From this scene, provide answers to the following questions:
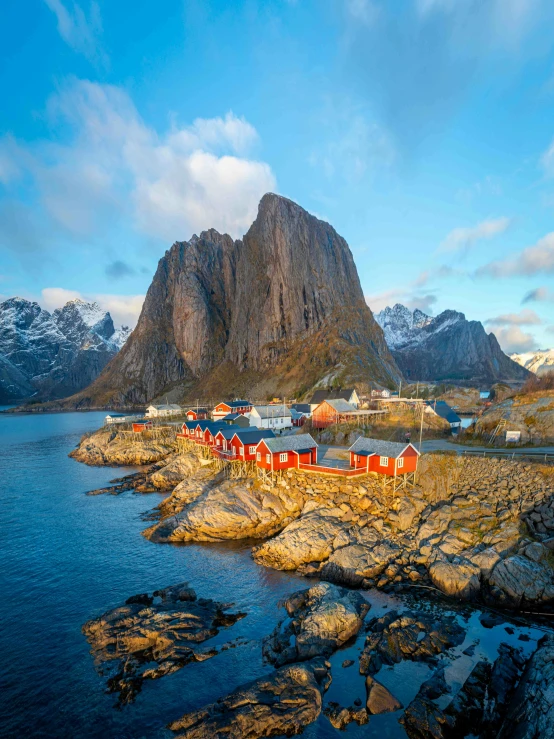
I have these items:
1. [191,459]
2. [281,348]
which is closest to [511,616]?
[191,459]

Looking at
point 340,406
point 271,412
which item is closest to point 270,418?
point 271,412

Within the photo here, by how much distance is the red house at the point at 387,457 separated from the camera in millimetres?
36656

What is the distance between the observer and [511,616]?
22375 millimetres

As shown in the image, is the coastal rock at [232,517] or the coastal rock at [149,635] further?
the coastal rock at [232,517]

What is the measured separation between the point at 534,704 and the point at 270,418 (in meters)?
61.9

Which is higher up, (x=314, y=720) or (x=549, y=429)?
(x=549, y=429)

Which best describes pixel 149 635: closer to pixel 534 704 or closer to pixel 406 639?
pixel 406 639

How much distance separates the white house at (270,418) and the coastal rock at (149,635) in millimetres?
48804

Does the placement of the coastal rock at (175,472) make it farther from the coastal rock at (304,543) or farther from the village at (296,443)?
the coastal rock at (304,543)

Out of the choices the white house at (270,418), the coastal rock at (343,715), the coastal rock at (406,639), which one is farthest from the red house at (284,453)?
the white house at (270,418)

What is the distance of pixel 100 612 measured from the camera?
24906 millimetres

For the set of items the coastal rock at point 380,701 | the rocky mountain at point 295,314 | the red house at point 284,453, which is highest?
the rocky mountain at point 295,314

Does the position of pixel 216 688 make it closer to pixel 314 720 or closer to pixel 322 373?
pixel 314 720

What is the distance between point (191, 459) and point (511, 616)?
148 ft
